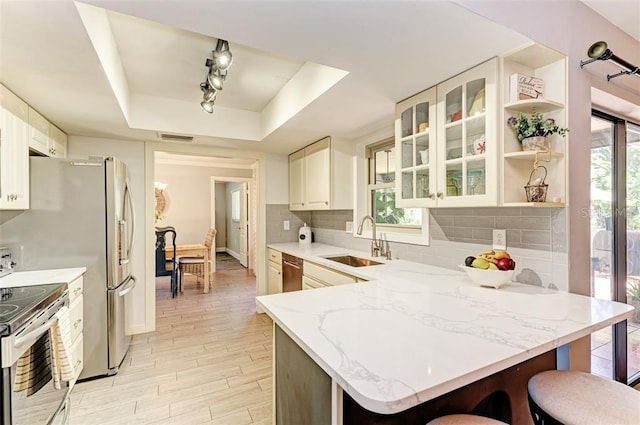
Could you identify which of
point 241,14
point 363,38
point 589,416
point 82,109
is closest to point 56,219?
point 82,109

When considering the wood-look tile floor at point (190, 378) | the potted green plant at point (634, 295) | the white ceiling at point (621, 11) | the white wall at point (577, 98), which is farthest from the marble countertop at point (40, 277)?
the potted green plant at point (634, 295)

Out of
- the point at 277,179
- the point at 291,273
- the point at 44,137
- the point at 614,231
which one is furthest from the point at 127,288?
the point at 614,231

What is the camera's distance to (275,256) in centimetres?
372

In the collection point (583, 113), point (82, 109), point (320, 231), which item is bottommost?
point (320, 231)

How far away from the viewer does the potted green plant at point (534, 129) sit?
1490 mm

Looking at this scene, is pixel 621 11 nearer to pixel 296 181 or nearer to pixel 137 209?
pixel 296 181

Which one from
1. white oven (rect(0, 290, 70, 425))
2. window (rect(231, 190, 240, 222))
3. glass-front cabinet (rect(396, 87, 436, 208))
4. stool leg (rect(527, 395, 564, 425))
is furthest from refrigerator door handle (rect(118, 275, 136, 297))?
window (rect(231, 190, 240, 222))

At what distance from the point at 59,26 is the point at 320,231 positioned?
3.11 m

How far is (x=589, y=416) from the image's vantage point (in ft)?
3.09

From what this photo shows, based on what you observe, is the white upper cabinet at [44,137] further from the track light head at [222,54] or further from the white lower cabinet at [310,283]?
the white lower cabinet at [310,283]

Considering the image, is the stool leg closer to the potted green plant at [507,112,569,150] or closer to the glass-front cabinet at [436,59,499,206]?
the glass-front cabinet at [436,59,499,206]

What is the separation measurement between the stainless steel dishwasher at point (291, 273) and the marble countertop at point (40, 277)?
1749mm

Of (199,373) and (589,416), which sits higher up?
(589,416)

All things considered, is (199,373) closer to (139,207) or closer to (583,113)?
(139,207)
